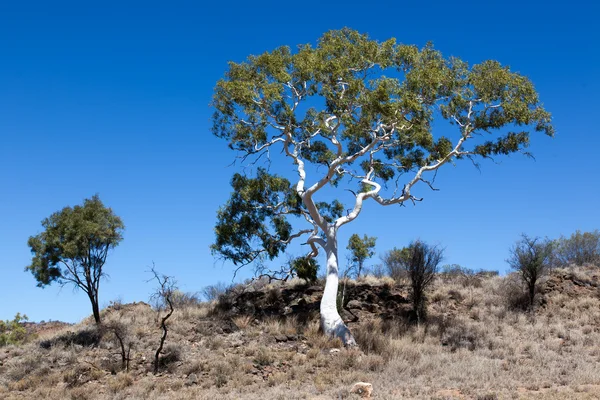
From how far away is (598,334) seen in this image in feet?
69.7

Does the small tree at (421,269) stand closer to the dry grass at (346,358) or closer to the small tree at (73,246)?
the dry grass at (346,358)

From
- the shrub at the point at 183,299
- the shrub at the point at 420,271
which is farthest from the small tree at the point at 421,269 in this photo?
the shrub at the point at 183,299

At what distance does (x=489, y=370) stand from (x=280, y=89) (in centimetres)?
1222

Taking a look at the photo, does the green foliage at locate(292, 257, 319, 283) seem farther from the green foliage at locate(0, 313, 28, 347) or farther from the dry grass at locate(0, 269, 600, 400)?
the green foliage at locate(0, 313, 28, 347)

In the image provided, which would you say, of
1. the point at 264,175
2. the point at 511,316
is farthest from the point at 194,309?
the point at 511,316

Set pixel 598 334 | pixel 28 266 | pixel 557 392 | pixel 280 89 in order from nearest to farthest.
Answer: pixel 557 392 < pixel 598 334 < pixel 280 89 < pixel 28 266

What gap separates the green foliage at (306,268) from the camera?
25.7 m

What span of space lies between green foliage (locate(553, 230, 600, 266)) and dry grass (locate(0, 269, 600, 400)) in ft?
27.2

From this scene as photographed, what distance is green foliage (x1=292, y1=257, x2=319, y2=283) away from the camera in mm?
25656

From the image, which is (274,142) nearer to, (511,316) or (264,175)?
(264,175)

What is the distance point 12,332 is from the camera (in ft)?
94.1

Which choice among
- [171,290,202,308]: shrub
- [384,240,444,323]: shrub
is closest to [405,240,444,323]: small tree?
[384,240,444,323]: shrub

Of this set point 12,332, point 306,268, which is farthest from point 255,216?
point 12,332

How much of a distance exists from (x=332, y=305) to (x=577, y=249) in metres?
20.6
